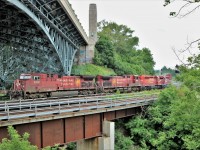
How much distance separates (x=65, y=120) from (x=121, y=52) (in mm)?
73208

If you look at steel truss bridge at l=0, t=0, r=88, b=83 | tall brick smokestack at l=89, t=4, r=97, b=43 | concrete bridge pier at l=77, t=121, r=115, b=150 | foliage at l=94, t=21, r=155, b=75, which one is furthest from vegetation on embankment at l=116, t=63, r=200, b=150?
tall brick smokestack at l=89, t=4, r=97, b=43

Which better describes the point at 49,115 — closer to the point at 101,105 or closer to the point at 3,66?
the point at 101,105

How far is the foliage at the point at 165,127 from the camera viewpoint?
1795cm

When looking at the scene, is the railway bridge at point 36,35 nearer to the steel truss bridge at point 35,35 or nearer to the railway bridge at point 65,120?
the steel truss bridge at point 35,35

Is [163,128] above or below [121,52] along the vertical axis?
below

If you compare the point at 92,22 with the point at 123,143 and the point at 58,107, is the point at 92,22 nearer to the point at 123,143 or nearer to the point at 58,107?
the point at 123,143

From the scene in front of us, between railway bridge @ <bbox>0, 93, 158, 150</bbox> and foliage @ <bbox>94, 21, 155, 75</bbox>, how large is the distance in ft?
138

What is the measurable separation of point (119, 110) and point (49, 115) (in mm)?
7794

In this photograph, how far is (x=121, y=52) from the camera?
88.3 metres

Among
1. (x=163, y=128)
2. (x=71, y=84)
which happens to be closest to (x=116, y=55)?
(x=71, y=84)

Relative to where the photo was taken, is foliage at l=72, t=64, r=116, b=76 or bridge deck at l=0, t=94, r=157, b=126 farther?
foliage at l=72, t=64, r=116, b=76

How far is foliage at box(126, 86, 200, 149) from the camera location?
18.0 metres

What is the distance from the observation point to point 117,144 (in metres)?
21.2

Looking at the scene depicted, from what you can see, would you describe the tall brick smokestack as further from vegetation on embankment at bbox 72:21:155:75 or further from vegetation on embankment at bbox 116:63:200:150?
vegetation on embankment at bbox 116:63:200:150
